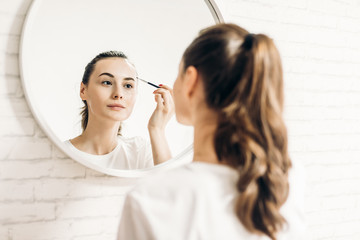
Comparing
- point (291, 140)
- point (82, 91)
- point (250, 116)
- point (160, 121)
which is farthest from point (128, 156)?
point (291, 140)

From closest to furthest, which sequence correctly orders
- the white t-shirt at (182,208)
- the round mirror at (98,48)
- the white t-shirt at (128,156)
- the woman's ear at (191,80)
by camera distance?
the white t-shirt at (182,208), the woman's ear at (191,80), the round mirror at (98,48), the white t-shirt at (128,156)

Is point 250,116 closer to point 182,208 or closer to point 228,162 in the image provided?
point 228,162

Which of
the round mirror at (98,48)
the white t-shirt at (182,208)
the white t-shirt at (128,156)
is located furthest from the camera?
the white t-shirt at (128,156)

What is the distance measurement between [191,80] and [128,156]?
0.54 metres

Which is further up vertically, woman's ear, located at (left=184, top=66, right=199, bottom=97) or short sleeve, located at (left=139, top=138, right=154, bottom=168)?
woman's ear, located at (left=184, top=66, right=199, bottom=97)

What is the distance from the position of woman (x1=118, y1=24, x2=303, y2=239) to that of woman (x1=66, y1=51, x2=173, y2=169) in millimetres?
443

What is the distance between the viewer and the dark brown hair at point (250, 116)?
80 cm

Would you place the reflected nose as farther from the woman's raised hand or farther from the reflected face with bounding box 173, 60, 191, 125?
the reflected face with bounding box 173, 60, 191, 125

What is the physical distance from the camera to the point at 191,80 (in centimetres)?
88

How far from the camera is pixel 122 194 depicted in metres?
1.35

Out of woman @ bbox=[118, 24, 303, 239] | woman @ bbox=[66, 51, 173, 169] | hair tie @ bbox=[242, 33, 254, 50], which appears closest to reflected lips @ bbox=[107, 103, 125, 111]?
woman @ bbox=[66, 51, 173, 169]

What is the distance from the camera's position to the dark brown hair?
80cm

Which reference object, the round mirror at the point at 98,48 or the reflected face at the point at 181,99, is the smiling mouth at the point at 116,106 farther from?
the reflected face at the point at 181,99

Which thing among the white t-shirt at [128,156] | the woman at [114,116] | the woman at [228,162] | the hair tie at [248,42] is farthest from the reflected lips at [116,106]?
the hair tie at [248,42]
